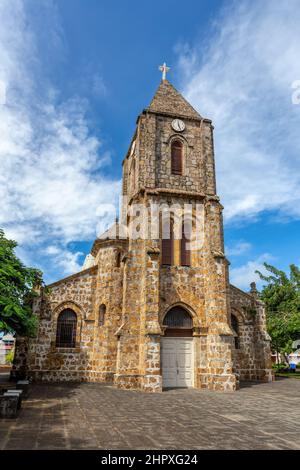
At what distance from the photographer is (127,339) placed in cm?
1752

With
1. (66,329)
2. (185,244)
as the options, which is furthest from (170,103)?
(66,329)

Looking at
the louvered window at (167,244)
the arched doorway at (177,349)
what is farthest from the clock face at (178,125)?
the arched doorway at (177,349)

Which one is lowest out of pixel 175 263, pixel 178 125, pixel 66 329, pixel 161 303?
pixel 66 329

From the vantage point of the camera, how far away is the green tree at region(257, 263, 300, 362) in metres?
28.0

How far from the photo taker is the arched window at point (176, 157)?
21.2 m

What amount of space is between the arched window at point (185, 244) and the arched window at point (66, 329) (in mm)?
7404

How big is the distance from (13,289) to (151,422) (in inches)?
280

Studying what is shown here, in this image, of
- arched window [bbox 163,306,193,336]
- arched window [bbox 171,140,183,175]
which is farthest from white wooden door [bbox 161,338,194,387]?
arched window [bbox 171,140,183,175]

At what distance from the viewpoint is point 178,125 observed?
864 inches

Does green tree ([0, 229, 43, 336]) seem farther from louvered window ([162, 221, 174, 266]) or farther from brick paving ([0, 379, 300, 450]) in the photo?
louvered window ([162, 221, 174, 266])

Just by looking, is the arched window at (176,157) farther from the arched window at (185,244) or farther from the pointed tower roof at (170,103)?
the arched window at (185,244)

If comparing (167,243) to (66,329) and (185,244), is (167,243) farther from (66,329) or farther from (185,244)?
(66,329)

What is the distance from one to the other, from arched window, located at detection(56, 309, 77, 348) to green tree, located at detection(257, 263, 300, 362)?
16.0 m
